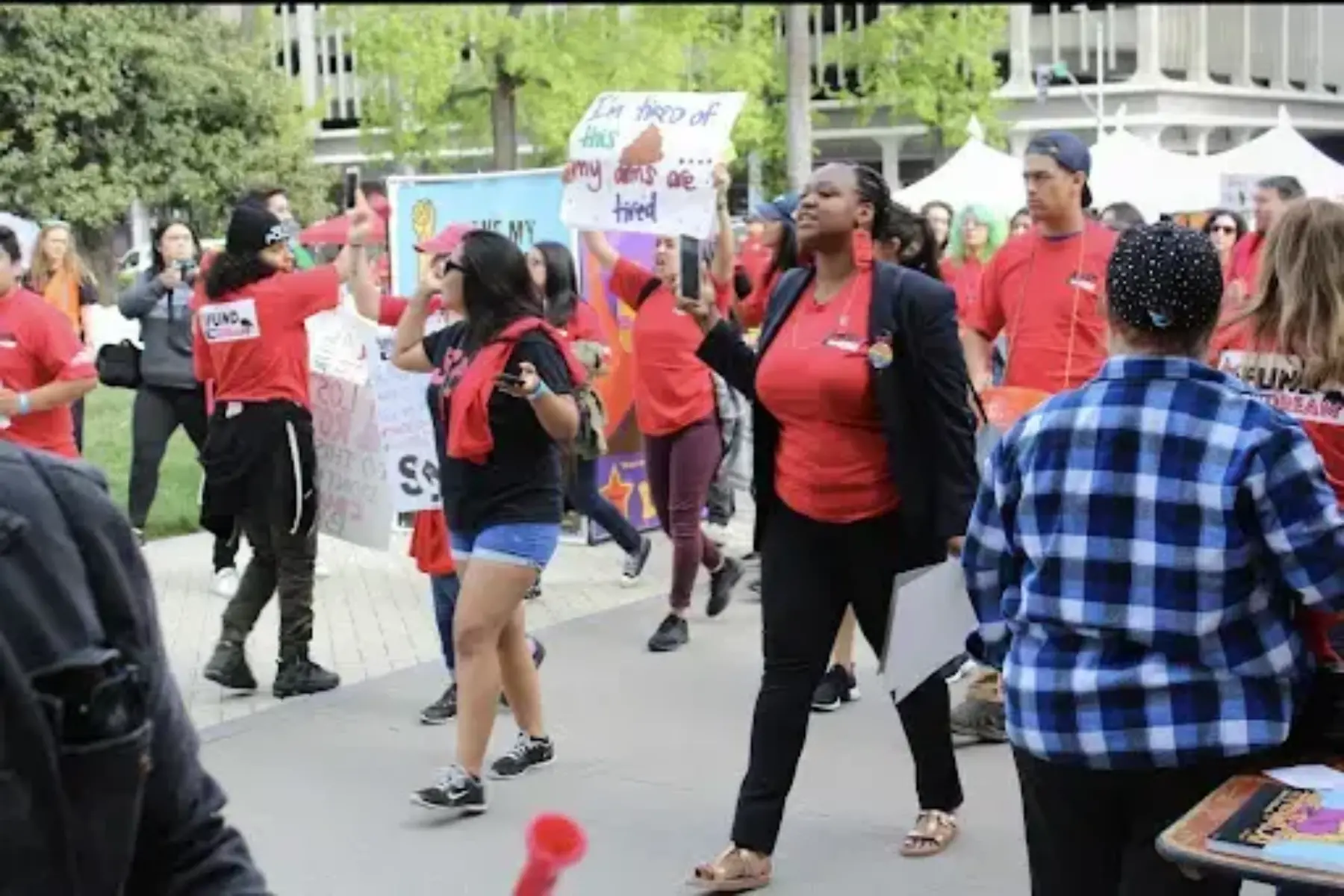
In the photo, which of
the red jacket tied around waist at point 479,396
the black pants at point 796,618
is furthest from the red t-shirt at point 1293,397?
the red jacket tied around waist at point 479,396

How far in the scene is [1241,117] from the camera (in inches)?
1698

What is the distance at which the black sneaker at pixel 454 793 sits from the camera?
19.0 feet

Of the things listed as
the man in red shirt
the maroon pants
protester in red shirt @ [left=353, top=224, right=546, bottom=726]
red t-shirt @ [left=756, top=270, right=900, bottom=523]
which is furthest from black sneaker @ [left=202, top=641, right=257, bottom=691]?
red t-shirt @ [left=756, top=270, right=900, bottom=523]

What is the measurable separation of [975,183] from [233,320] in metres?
14.4

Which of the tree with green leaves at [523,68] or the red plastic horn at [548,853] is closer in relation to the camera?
the red plastic horn at [548,853]

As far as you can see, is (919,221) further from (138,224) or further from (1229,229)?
(138,224)

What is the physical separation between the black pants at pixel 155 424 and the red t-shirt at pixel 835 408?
243 inches

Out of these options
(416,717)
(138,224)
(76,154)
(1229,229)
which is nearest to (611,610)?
(416,717)

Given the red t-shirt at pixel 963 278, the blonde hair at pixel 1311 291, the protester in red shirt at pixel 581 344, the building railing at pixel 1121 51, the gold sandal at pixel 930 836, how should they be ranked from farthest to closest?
the building railing at pixel 1121 51 → the red t-shirt at pixel 963 278 → the protester in red shirt at pixel 581 344 → the gold sandal at pixel 930 836 → the blonde hair at pixel 1311 291

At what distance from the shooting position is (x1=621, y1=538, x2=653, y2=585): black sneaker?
979 cm

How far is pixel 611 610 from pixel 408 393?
5.13 feet

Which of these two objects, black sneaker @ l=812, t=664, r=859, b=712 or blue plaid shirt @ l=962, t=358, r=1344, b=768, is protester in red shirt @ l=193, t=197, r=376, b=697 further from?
blue plaid shirt @ l=962, t=358, r=1344, b=768

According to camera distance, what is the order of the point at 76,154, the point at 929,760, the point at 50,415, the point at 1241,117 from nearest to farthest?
1. the point at 929,760
2. the point at 50,415
3. the point at 76,154
4. the point at 1241,117

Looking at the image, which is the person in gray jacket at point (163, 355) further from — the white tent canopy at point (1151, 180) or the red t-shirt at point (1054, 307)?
the white tent canopy at point (1151, 180)
